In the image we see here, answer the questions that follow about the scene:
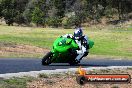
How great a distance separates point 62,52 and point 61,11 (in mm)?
75817

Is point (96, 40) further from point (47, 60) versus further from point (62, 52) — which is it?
point (47, 60)

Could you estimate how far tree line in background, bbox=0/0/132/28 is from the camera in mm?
83312

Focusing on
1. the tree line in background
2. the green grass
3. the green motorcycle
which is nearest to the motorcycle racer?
the green motorcycle

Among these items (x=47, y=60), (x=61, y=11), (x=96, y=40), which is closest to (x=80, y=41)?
(x=47, y=60)

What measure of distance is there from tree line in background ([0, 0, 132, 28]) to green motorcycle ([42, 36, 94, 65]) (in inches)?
2477

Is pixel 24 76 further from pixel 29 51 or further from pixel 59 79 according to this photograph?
pixel 29 51

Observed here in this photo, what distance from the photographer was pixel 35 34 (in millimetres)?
51000

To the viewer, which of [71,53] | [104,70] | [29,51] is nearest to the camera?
[104,70]

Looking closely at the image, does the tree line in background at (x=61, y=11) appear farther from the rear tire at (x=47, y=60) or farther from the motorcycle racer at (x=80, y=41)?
the rear tire at (x=47, y=60)

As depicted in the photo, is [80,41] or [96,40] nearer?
[80,41]

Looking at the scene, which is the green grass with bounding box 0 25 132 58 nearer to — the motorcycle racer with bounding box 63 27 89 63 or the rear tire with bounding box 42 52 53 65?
the motorcycle racer with bounding box 63 27 89 63

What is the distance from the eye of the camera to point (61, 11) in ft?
308

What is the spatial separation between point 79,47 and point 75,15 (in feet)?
239

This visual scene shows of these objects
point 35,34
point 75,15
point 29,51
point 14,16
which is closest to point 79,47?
point 29,51
